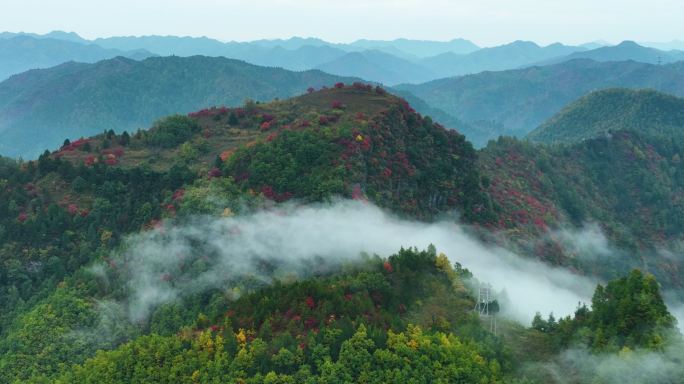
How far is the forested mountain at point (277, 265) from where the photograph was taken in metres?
42.6

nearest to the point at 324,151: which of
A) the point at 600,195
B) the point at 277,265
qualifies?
the point at 277,265

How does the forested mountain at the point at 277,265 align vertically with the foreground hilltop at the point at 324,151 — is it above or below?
below

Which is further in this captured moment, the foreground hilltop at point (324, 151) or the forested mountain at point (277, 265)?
the foreground hilltop at point (324, 151)

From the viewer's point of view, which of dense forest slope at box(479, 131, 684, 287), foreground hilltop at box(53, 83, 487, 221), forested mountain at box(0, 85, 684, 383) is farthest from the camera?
dense forest slope at box(479, 131, 684, 287)

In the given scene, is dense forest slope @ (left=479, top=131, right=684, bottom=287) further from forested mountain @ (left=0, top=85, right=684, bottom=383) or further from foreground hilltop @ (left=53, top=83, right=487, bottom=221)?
foreground hilltop @ (left=53, top=83, right=487, bottom=221)

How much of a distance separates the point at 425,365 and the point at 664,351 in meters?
15.6

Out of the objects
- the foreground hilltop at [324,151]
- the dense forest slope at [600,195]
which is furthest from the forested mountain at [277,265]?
the dense forest slope at [600,195]

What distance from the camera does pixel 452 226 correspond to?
272 feet

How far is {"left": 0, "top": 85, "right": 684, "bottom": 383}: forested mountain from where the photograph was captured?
42625mm

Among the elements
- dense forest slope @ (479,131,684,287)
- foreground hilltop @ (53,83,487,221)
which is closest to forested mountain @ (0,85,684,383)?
foreground hilltop @ (53,83,487,221)

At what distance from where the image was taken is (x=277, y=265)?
215 ft

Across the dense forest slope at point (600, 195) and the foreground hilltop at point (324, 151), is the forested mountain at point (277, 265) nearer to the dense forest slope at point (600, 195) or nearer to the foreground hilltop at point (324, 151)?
the foreground hilltop at point (324, 151)

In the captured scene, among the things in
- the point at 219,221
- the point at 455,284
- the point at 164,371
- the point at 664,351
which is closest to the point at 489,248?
the point at 455,284

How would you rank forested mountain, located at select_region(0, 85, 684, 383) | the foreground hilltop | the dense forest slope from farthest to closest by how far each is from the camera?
the dense forest slope, the foreground hilltop, forested mountain, located at select_region(0, 85, 684, 383)
